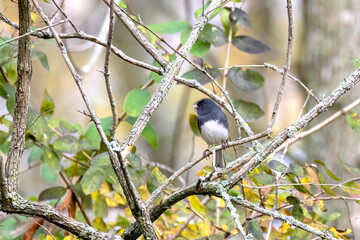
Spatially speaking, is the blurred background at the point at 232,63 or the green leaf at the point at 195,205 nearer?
the green leaf at the point at 195,205

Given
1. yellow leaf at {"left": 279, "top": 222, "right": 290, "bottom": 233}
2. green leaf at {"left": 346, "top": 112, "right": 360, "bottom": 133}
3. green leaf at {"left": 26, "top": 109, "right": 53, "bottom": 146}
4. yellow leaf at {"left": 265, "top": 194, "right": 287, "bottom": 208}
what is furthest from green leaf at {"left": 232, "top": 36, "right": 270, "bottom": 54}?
green leaf at {"left": 26, "top": 109, "right": 53, "bottom": 146}

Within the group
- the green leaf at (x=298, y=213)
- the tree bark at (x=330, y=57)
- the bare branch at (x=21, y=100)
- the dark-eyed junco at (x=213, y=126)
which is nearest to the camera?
the bare branch at (x=21, y=100)

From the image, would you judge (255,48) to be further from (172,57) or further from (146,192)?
(146,192)

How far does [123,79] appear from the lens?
16.9ft

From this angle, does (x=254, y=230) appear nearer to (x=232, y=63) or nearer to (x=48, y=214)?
(x=48, y=214)

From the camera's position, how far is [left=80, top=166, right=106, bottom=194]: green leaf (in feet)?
5.96

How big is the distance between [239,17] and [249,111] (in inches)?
16.5

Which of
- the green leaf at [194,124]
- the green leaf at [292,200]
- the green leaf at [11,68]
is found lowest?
the green leaf at [292,200]

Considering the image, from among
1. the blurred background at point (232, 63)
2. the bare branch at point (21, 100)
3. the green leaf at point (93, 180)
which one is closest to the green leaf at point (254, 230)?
the green leaf at point (93, 180)

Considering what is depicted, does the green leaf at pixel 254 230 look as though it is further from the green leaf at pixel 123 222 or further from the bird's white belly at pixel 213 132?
the bird's white belly at pixel 213 132

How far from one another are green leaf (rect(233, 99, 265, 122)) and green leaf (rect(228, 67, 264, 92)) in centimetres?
7

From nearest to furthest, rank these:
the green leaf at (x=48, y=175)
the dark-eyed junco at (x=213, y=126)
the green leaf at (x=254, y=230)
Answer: the green leaf at (x=254, y=230) < the green leaf at (x=48, y=175) < the dark-eyed junco at (x=213, y=126)

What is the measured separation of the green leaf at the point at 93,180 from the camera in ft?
5.96

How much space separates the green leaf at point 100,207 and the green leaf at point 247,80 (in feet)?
2.66
